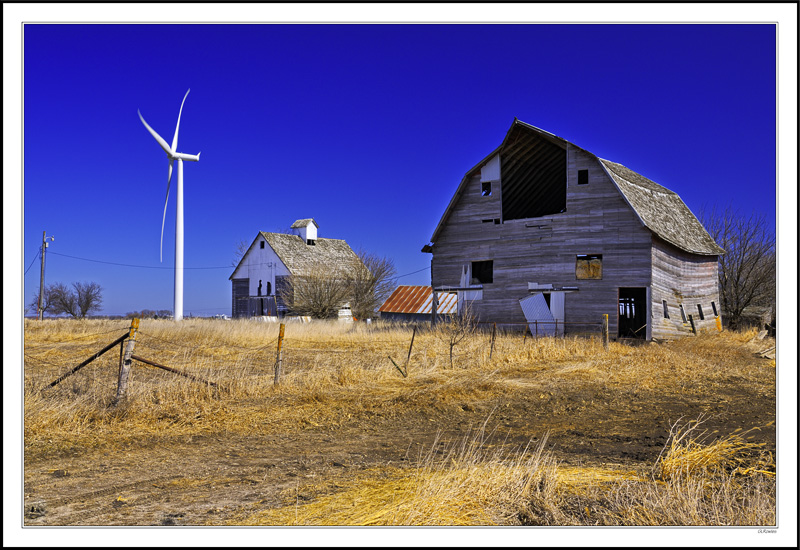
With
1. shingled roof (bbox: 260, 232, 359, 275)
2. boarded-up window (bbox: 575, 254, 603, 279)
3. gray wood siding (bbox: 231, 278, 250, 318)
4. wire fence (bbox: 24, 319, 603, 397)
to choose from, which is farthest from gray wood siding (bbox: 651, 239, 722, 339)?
gray wood siding (bbox: 231, 278, 250, 318)

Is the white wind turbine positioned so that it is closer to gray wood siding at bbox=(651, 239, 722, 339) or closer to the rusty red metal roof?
the rusty red metal roof

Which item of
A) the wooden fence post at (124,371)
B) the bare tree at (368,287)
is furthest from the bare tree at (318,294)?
the wooden fence post at (124,371)

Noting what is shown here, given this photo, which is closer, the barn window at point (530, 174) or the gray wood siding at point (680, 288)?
the gray wood siding at point (680, 288)

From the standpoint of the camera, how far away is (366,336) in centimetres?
2709

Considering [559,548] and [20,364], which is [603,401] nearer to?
[559,548]

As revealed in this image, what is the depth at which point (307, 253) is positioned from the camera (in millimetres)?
50438

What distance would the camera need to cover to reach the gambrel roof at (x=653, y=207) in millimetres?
23656

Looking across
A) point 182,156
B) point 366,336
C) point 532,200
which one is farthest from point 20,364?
point 182,156

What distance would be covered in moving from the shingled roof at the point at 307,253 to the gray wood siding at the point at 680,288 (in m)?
27.1

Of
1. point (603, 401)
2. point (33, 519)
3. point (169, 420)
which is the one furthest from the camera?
point (603, 401)

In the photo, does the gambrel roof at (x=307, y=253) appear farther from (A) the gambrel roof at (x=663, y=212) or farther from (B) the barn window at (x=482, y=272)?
(A) the gambrel roof at (x=663, y=212)

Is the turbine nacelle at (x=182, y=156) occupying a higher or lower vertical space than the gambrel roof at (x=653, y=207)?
higher

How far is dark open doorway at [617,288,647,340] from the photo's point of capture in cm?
2728

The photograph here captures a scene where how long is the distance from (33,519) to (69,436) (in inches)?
132
